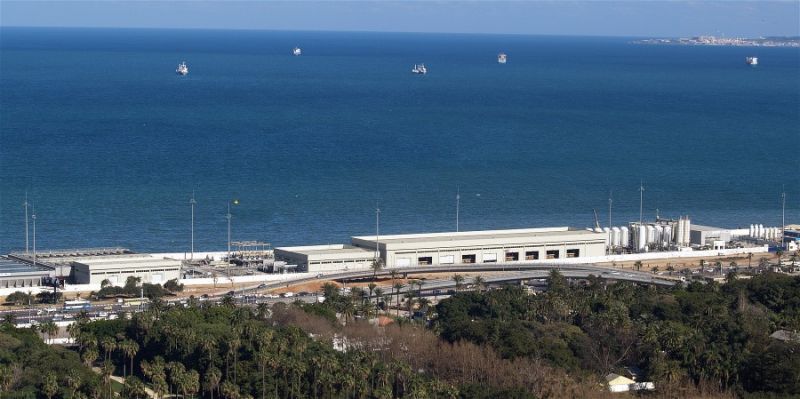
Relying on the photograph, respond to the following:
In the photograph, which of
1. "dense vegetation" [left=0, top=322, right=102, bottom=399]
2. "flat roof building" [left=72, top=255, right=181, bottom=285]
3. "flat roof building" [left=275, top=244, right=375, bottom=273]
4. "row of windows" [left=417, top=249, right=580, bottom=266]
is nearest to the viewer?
"dense vegetation" [left=0, top=322, right=102, bottom=399]

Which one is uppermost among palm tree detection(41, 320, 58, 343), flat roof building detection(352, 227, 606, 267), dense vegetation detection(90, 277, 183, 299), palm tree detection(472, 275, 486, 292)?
flat roof building detection(352, 227, 606, 267)

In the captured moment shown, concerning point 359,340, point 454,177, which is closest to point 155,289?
point 359,340

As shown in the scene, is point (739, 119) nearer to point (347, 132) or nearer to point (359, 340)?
point (347, 132)

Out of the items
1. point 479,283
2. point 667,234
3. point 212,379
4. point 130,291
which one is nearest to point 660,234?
point 667,234

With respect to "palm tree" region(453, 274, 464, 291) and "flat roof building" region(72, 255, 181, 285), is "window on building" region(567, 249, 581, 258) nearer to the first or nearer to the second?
"palm tree" region(453, 274, 464, 291)

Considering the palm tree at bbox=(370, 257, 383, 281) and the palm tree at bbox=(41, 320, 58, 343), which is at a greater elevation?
the palm tree at bbox=(370, 257, 383, 281)

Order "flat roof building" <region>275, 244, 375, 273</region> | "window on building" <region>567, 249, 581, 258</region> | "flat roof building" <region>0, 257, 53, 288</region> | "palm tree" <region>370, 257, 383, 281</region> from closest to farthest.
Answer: "flat roof building" <region>0, 257, 53, 288</region>, "palm tree" <region>370, 257, 383, 281</region>, "flat roof building" <region>275, 244, 375, 273</region>, "window on building" <region>567, 249, 581, 258</region>

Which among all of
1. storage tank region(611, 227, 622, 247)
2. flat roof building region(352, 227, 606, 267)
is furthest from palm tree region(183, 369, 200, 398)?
storage tank region(611, 227, 622, 247)

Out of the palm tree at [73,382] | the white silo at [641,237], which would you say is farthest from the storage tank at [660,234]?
the palm tree at [73,382]
